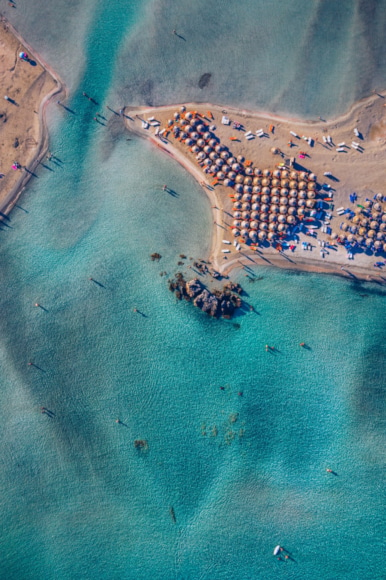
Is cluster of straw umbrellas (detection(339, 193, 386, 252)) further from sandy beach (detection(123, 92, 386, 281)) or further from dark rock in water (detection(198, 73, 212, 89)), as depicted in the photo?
dark rock in water (detection(198, 73, 212, 89))

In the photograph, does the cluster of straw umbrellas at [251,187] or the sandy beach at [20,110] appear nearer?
the cluster of straw umbrellas at [251,187]

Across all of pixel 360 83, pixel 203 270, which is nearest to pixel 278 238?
pixel 203 270

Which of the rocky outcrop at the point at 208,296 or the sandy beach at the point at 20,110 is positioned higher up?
the sandy beach at the point at 20,110

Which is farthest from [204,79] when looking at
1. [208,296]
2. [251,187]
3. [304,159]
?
[208,296]

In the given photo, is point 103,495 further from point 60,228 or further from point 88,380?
point 60,228

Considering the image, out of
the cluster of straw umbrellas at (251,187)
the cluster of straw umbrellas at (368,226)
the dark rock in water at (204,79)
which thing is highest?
the dark rock in water at (204,79)

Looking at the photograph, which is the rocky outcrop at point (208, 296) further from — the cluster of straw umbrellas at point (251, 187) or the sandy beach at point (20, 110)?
the sandy beach at point (20, 110)

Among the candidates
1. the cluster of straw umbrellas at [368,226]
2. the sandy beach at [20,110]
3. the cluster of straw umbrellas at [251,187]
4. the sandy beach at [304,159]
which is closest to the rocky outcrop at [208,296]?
the sandy beach at [304,159]

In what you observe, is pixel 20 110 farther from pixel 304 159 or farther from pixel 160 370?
pixel 160 370
